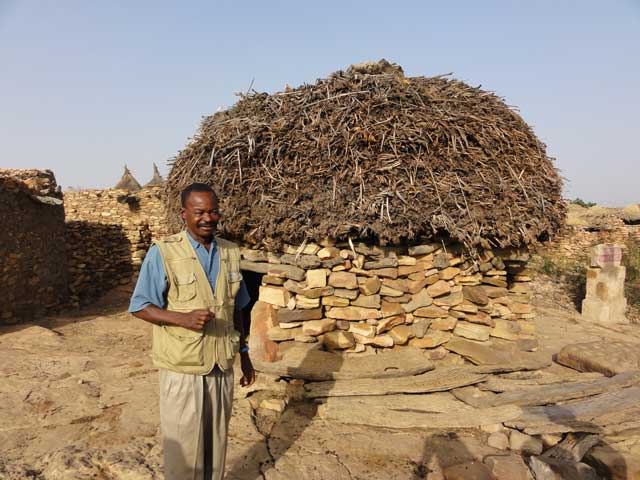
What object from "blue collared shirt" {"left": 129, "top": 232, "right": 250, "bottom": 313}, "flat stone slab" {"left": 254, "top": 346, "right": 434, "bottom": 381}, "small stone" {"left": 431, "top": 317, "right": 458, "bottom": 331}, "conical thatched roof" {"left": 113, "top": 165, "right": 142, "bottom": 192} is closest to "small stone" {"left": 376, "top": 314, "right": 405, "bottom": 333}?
"flat stone slab" {"left": 254, "top": 346, "right": 434, "bottom": 381}

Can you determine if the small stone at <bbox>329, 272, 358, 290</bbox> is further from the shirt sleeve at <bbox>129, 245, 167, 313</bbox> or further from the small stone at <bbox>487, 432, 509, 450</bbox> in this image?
the shirt sleeve at <bbox>129, 245, 167, 313</bbox>

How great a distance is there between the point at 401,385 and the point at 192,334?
2479mm

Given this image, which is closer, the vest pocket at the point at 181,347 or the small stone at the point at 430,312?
the vest pocket at the point at 181,347

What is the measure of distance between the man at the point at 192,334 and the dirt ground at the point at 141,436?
86 centimetres

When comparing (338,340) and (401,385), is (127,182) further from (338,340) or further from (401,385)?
(401,385)

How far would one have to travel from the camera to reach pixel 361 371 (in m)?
4.05

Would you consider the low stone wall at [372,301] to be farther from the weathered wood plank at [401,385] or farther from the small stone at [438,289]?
the weathered wood plank at [401,385]

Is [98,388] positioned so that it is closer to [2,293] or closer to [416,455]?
[416,455]

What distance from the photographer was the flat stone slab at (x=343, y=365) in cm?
402

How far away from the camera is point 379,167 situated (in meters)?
4.45

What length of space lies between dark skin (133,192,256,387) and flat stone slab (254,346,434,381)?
1.69m

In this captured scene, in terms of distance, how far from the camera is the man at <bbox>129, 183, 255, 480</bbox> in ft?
6.86

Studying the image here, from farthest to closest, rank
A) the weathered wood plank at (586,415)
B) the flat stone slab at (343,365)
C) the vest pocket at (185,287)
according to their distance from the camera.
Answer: the flat stone slab at (343,365)
the weathered wood plank at (586,415)
the vest pocket at (185,287)

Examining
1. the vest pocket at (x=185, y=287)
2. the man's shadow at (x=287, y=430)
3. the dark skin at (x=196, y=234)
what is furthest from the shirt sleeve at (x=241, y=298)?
the man's shadow at (x=287, y=430)
